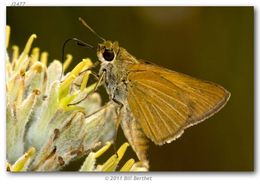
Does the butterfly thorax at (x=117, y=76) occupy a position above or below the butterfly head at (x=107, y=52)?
below

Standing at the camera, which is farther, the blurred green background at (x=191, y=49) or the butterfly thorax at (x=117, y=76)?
the blurred green background at (x=191, y=49)

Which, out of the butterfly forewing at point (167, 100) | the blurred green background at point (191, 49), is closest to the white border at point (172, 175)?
the blurred green background at point (191, 49)

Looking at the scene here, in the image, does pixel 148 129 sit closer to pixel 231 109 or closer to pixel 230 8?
pixel 231 109

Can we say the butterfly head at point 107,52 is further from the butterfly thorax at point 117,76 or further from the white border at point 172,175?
the white border at point 172,175

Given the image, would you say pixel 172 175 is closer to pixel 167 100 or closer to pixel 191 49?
pixel 167 100

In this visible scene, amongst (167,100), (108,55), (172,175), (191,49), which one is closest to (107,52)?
(108,55)

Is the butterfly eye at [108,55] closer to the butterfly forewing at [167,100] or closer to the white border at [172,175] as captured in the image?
the butterfly forewing at [167,100]

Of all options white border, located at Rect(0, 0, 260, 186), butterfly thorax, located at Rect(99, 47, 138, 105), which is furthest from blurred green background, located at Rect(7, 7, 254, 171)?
butterfly thorax, located at Rect(99, 47, 138, 105)
